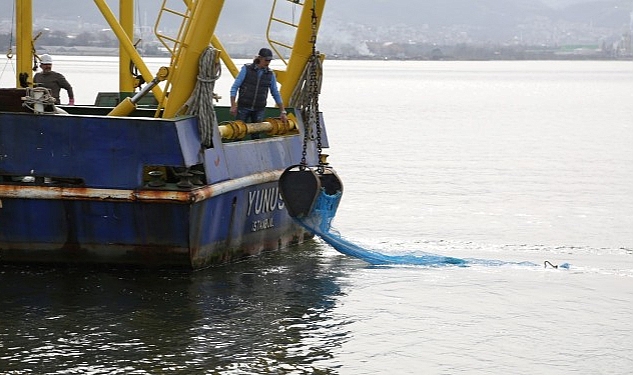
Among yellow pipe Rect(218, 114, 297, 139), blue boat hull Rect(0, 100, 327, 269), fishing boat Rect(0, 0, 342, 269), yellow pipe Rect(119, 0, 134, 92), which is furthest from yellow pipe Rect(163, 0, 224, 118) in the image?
yellow pipe Rect(119, 0, 134, 92)

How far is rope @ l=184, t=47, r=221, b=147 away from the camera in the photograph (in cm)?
1136

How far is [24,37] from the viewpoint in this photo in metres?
14.7

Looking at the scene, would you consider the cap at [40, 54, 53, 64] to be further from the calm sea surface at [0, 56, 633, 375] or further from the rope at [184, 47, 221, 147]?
the rope at [184, 47, 221, 147]

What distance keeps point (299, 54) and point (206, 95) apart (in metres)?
2.51

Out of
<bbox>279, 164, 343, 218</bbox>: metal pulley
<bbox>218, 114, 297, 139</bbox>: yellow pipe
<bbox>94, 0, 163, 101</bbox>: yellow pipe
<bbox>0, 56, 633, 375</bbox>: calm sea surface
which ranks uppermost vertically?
<bbox>94, 0, 163, 101</bbox>: yellow pipe

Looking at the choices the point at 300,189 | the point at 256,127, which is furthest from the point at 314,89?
the point at 300,189

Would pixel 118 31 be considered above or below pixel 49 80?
above

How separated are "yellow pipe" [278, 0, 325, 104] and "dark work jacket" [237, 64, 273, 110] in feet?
2.47

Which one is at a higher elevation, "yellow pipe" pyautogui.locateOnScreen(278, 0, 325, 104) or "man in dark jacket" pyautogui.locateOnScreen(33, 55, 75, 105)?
"yellow pipe" pyautogui.locateOnScreen(278, 0, 325, 104)

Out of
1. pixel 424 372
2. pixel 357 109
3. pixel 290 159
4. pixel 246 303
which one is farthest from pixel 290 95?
pixel 357 109

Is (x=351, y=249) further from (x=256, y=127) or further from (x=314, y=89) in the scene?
(x=314, y=89)

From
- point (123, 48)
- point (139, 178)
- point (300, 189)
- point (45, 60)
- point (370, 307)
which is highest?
point (123, 48)

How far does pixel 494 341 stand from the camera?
988cm

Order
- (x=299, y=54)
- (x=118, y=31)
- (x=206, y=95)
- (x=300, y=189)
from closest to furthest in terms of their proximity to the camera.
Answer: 1. (x=206, y=95)
2. (x=300, y=189)
3. (x=299, y=54)
4. (x=118, y=31)
